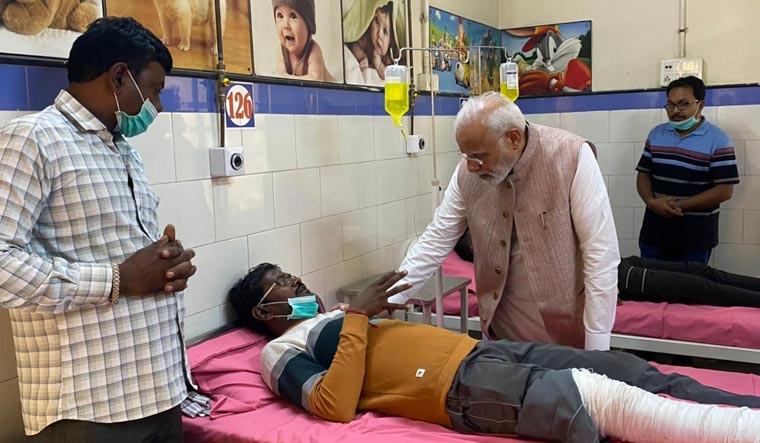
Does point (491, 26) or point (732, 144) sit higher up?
point (491, 26)

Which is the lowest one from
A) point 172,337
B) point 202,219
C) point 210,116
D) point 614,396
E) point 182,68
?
point 614,396

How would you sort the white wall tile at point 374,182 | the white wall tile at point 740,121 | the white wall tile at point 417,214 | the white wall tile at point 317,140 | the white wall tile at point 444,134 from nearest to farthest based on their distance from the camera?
the white wall tile at point 317,140 < the white wall tile at point 374,182 < the white wall tile at point 417,214 < the white wall tile at point 444,134 < the white wall tile at point 740,121

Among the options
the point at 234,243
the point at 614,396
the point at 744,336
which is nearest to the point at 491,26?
the point at 744,336

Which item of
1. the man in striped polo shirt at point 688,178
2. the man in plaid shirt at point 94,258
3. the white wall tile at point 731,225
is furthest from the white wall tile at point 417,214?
the man in plaid shirt at point 94,258

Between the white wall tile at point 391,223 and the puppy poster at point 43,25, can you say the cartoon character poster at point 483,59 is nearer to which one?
the white wall tile at point 391,223

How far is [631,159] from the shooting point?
472 centimetres

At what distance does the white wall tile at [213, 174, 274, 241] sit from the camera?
2441 millimetres

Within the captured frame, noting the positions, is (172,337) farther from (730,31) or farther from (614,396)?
(730,31)

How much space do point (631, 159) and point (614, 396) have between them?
327 centimetres

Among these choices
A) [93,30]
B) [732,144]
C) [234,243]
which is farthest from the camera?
[732,144]

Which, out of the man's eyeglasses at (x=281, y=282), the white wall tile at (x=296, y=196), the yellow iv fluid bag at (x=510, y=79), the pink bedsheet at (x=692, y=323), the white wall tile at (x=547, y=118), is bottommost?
the pink bedsheet at (x=692, y=323)

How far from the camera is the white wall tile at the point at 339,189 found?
3045 millimetres

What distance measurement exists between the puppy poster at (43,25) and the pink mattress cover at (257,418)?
1037mm

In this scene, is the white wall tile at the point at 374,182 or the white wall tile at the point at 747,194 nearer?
the white wall tile at the point at 374,182
